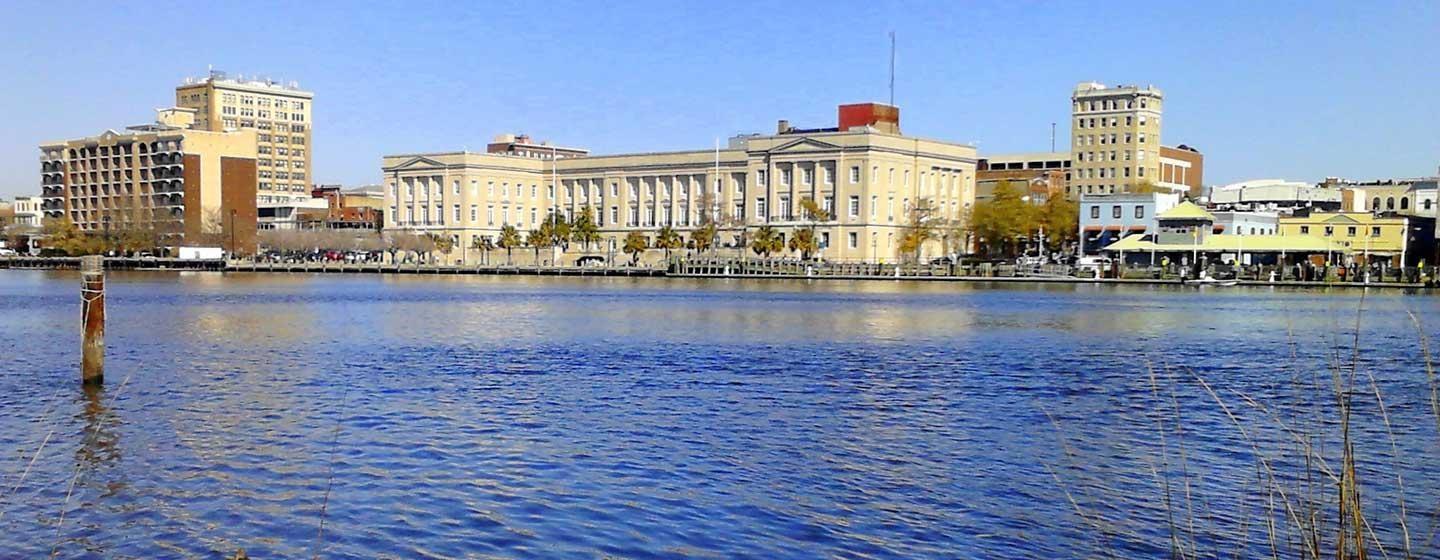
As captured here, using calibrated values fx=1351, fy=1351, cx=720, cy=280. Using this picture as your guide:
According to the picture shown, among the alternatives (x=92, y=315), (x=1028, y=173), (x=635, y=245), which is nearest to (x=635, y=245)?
(x=635, y=245)

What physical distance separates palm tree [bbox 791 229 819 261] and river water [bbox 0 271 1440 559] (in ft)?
249

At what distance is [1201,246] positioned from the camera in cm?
9244

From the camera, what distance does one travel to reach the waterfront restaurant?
90250mm

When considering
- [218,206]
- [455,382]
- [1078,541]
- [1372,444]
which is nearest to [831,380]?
[455,382]

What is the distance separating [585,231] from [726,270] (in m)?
21.6

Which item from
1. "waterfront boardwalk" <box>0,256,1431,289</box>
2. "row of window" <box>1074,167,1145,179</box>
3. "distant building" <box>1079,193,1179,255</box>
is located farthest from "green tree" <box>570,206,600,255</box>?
"row of window" <box>1074,167,1145,179</box>

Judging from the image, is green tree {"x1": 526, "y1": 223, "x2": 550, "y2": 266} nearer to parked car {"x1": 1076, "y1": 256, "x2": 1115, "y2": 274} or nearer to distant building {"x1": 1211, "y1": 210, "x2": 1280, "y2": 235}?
parked car {"x1": 1076, "y1": 256, "x2": 1115, "y2": 274}

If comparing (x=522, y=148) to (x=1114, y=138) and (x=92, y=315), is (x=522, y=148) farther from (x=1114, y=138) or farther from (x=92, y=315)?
(x=92, y=315)

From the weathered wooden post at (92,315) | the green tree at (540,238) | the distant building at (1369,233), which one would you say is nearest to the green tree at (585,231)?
the green tree at (540,238)

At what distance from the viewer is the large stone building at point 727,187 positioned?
122625 mm

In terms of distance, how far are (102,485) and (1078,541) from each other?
432 inches

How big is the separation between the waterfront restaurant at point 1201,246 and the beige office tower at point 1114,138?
182 ft

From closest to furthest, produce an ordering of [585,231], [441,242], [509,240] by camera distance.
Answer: [585,231] → [509,240] → [441,242]

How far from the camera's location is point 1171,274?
89812 millimetres
